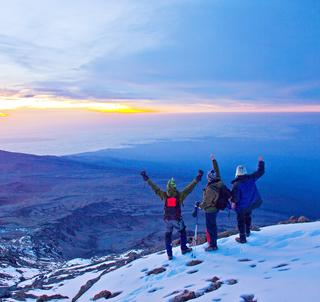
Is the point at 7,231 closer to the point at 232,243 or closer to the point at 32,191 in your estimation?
the point at 32,191

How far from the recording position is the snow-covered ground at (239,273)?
28.5 ft

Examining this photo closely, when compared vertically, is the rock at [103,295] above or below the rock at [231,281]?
below

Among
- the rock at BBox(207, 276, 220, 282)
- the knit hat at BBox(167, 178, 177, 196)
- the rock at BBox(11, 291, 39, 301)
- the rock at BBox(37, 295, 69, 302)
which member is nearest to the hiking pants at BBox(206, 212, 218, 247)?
the knit hat at BBox(167, 178, 177, 196)

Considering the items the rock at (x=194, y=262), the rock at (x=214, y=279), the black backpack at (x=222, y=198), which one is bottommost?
the rock at (x=194, y=262)

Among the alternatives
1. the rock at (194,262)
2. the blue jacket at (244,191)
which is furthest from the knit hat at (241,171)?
the rock at (194,262)

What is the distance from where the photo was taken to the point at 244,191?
12.3 meters

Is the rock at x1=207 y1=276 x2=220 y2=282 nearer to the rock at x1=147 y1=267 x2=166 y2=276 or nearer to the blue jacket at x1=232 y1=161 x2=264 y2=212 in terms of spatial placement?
the rock at x1=147 y1=267 x2=166 y2=276

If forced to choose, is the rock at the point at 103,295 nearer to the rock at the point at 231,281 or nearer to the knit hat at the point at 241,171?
the rock at the point at 231,281

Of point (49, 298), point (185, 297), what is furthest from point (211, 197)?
point (49, 298)

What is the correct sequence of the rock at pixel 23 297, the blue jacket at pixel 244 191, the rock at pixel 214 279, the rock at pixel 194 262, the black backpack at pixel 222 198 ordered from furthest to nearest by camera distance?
the rock at pixel 23 297 < the blue jacket at pixel 244 191 < the black backpack at pixel 222 198 < the rock at pixel 194 262 < the rock at pixel 214 279

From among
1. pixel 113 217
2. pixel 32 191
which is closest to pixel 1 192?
pixel 32 191

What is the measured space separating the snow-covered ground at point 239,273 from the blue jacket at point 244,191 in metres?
1.18

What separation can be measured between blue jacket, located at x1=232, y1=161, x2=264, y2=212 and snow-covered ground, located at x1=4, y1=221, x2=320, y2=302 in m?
1.18

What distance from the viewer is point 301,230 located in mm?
13023
